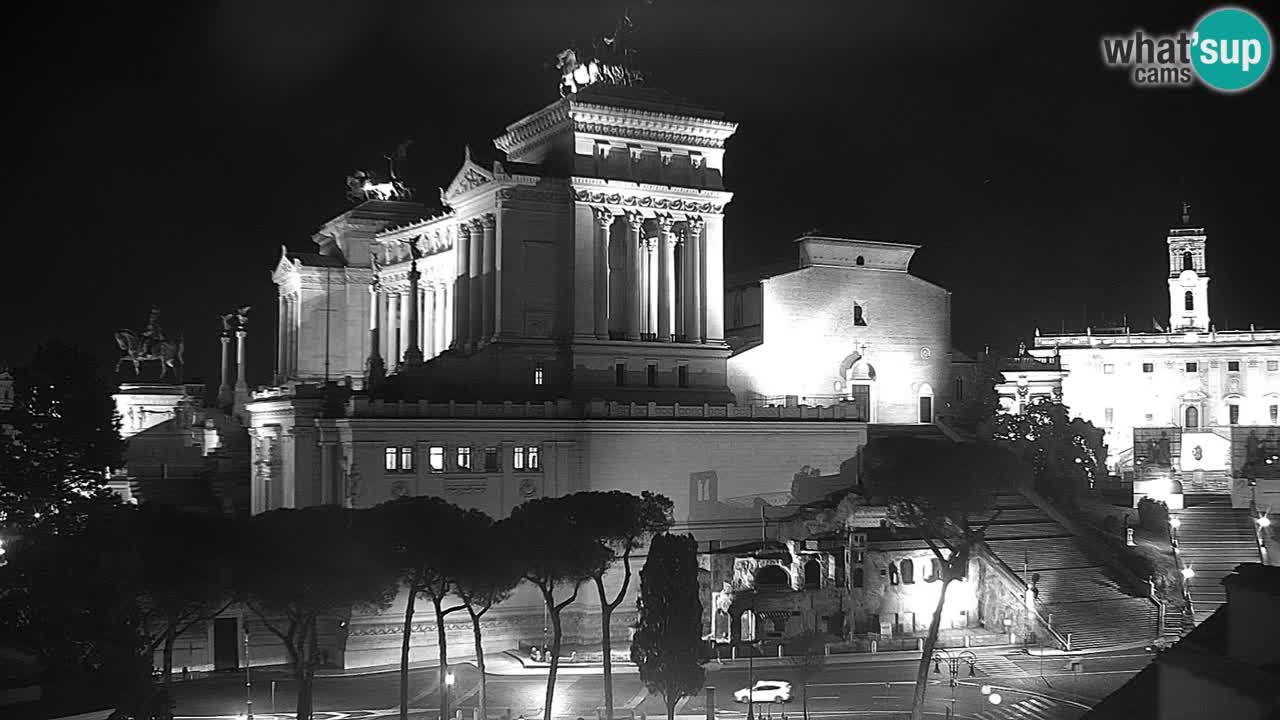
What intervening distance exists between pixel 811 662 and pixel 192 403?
53.7 m

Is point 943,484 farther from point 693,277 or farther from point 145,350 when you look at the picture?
point 145,350

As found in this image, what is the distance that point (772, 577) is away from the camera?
65062mm

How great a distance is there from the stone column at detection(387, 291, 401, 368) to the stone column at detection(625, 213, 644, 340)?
23399 mm

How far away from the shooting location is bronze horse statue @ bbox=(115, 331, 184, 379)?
302ft

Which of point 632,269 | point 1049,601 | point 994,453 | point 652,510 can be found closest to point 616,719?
point 652,510

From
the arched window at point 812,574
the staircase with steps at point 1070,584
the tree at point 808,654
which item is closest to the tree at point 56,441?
the tree at point 808,654

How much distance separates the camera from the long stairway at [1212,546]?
227 ft

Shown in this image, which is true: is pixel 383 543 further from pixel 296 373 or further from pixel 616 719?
pixel 296 373

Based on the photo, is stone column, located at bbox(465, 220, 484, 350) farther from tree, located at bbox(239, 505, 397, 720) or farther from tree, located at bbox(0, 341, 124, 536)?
tree, located at bbox(239, 505, 397, 720)

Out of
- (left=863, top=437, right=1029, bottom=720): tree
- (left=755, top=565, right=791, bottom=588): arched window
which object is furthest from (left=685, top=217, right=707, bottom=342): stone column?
(left=863, top=437, right=1029, bottom=720): tree

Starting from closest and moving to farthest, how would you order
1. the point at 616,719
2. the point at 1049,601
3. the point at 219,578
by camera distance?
1. the point at 219,578
2. the point at 616,719
3. the point at 1049,601

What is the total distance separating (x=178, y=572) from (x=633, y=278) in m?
37.2

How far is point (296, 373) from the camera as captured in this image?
97.0 m

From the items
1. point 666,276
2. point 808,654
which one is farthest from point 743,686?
point 666,276
